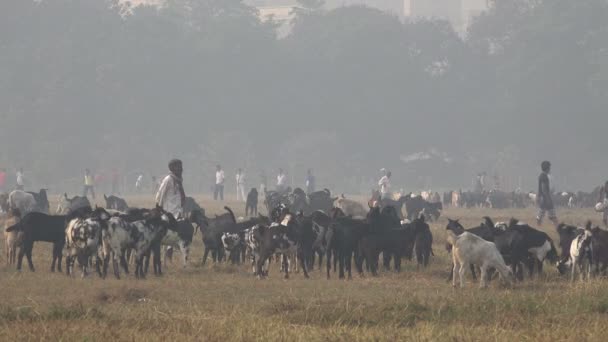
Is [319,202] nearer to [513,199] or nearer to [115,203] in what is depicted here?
[115,203]

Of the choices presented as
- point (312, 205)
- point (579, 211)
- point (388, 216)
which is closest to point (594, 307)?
point (388, 216)

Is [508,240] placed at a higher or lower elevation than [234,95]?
lower

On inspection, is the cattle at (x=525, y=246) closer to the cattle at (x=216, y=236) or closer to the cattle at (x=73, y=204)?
the cattle at (x=216, y=236)

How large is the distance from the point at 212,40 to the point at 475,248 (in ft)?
282

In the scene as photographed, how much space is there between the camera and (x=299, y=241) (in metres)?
21.9

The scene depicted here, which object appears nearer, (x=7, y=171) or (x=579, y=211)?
(x=579, y=211)

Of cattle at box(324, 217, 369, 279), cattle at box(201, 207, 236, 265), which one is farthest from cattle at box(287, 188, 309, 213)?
cattle at box(324, 217, 369, 279)

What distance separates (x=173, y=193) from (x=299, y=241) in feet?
9.80

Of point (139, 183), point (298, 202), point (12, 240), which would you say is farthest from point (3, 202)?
point (139, 183)

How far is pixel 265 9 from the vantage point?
190 meters

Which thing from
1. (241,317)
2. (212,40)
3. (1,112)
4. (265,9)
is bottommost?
(241,317)

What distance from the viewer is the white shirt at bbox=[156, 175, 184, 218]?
76.7ft

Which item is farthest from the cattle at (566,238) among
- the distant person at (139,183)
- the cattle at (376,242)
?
the distant person at (139,183)

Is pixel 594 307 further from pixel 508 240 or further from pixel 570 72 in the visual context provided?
pixel 570 72
